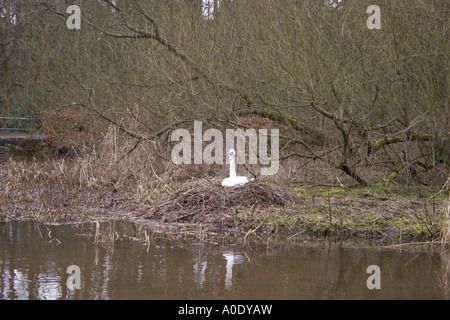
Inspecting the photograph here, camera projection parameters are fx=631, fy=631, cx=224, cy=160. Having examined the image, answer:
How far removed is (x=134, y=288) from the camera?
6027 millimetres

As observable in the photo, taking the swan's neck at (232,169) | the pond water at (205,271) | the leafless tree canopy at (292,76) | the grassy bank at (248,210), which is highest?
the leafless tree canopy at (292,76)

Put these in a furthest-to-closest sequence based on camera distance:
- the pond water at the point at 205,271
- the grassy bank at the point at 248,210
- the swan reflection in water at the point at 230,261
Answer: the grassy bank at the point at 248,210 < the swan reflection in water at the point at 230,261 < the pond water at the point at 205,271

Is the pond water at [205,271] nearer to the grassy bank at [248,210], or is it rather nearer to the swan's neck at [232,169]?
the grassy bank at [248,210]

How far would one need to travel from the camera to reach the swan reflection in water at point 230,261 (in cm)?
639

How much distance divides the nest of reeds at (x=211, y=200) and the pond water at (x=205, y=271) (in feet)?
4.69

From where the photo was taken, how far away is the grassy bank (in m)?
8.73

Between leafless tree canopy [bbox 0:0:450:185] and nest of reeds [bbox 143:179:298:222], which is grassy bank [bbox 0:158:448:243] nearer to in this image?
nest of reeds [bbox 143:179:298:222]

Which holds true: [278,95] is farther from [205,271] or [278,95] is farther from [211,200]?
[205,271]

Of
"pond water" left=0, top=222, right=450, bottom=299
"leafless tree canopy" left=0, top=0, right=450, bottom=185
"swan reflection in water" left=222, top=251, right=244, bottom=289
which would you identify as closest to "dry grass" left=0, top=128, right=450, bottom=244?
"leafless tree canopy" left=0, top=0, right=450, bottom=185

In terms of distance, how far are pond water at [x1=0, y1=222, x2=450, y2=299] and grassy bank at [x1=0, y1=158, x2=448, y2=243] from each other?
0.63 meters

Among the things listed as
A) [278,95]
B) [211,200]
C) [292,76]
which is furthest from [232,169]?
[278,95]

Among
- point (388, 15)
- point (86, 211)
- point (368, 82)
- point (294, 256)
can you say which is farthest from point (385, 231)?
point (86, 211)

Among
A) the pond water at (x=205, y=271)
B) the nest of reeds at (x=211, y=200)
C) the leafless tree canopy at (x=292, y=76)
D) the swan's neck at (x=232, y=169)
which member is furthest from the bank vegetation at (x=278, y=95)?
the pond water at (x=205, y=271)

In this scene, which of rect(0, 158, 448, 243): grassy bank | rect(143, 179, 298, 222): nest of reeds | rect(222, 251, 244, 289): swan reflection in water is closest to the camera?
rect(222, 251, 244, 289): swan reflection in water
